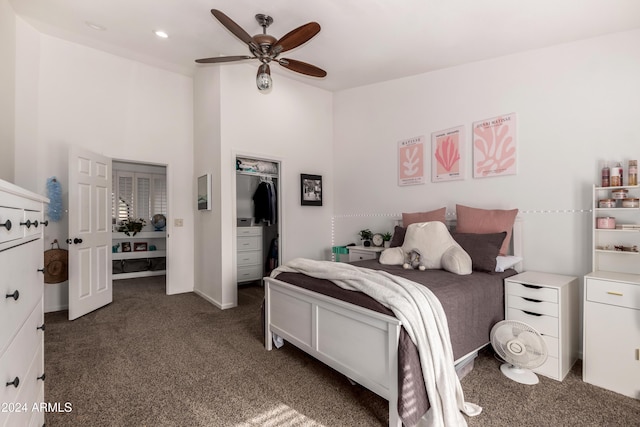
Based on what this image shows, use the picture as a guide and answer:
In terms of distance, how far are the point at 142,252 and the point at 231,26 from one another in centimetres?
508

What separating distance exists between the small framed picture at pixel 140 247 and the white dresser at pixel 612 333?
265 inches

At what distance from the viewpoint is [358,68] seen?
12.6ft

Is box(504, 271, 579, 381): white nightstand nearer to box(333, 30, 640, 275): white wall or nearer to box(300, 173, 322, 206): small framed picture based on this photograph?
box(333, 30, 640, 275): white wall

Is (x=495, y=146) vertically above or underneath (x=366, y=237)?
above

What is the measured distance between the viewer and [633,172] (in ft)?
7.54

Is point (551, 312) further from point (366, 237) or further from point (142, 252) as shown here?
point (142, 252)

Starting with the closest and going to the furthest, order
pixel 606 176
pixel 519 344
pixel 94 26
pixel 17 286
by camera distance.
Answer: pixel 17 286 < pixel 519 344 < pixel 606 176 < pixel 94 26

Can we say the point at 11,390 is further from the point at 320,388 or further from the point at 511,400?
the point at 511,400

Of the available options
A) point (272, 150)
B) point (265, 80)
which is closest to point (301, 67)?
point (265, 80)

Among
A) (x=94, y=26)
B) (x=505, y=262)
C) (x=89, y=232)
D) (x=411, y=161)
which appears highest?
(x=94, y=26)

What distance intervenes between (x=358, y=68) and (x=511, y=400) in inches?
144

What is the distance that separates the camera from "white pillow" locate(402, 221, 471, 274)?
8.00 feet

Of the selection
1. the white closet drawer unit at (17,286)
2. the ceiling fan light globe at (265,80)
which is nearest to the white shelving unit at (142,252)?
the ceiling fan light globe at (265,80)

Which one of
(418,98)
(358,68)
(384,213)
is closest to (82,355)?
(384,213)
